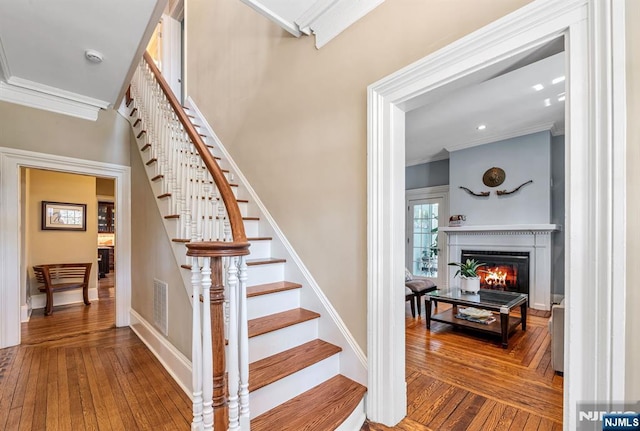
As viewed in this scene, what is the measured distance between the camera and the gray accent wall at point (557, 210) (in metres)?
4.32

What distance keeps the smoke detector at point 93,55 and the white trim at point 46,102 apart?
Result: 3.32ft

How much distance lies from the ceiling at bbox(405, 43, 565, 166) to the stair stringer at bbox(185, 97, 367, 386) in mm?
1426

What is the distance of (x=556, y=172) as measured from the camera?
174 inches

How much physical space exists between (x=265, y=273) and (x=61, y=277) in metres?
4.24

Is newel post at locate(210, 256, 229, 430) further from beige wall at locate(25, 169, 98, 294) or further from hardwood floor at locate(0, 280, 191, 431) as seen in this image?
beige wall at locate(25, 169, 98, 294)

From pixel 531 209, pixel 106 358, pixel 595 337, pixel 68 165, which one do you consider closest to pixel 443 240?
pixel 531 209

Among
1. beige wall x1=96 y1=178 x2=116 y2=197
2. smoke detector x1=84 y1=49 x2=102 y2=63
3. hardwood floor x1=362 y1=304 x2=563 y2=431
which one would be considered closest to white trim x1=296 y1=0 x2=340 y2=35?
smoke detector x1=84 y1=49 x2=102 y2=63

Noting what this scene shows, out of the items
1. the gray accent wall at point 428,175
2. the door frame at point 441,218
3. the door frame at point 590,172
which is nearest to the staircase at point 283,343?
the door frame at point 590,172

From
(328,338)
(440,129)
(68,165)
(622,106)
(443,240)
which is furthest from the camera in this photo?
(443,240)

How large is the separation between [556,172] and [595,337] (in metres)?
4.38

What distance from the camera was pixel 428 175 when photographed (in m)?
6.05

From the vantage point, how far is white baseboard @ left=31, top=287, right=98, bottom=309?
436 cm

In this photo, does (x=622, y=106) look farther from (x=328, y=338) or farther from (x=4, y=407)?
(x=4, y=407)

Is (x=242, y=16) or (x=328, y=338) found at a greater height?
(x=242, y=16)
